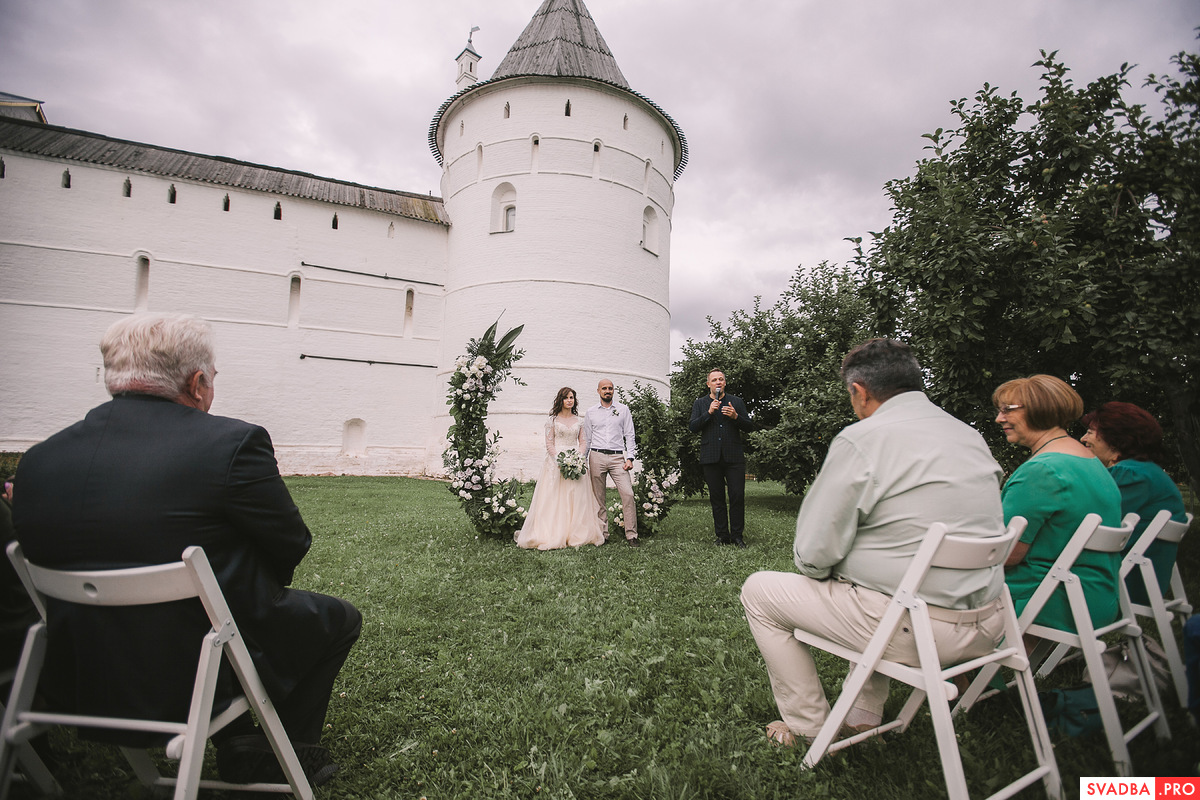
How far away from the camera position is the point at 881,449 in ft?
7.29

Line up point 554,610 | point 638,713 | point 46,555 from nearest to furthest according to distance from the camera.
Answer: point 46,555 → point 638,713 → point 554,610

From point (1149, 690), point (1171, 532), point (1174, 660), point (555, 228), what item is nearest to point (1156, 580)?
point (1171, 532)

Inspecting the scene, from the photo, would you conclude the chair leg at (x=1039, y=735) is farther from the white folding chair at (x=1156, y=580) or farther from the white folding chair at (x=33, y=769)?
the white folding chair at (x=33, y=769)

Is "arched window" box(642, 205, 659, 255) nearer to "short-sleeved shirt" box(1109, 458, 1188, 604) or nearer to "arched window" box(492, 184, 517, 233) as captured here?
"arched window" box(492, 184, 517, 233)

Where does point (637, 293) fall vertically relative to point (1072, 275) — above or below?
above

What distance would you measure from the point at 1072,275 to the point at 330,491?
15.4 metres

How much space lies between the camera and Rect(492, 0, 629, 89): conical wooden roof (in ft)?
73.6

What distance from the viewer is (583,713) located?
9.82 feet

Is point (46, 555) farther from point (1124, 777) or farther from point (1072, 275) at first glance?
point (1072, 275)

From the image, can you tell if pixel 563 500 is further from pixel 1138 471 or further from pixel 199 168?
pixel 199 168

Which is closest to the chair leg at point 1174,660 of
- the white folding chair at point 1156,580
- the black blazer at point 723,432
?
the white folding chair at point 1156,580

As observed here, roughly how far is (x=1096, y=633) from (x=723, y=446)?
16.0 feet

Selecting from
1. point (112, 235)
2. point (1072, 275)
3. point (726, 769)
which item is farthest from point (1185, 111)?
point (112, 235)

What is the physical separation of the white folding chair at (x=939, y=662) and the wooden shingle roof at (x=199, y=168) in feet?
81.6
